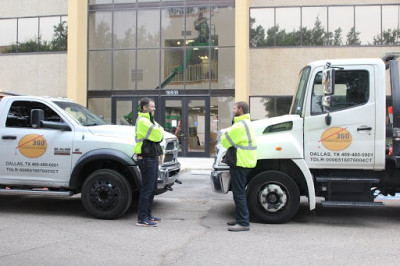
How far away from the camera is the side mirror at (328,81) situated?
620 cm

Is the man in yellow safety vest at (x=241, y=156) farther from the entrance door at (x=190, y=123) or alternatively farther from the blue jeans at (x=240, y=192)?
the entrance door at (x=190, y=123)

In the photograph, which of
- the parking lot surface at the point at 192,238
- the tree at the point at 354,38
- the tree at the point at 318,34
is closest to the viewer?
the parking lot surface at the point at 192,238

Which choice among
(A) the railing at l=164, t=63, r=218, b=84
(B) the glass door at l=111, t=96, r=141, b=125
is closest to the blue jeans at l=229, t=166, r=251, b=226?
(A) the railing at l=164, t=63, r=218, b=84

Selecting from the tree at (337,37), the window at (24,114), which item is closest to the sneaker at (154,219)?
the window at (24,114)

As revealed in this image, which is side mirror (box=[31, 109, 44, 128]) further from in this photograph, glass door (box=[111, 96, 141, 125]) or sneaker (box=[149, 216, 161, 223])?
glass door (box=[111, 96, 141, 125])

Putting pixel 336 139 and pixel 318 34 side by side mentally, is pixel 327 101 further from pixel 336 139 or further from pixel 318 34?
pixel 318 34

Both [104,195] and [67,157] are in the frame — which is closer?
[104,195]

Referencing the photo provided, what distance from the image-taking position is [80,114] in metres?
7.71

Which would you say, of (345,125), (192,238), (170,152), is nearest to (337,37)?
Result: (345,125)

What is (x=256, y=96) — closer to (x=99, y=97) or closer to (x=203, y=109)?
(x=203, y=109)

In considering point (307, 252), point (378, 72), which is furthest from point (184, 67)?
point (307, 252)

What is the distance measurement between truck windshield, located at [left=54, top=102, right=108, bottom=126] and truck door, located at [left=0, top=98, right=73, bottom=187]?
10.4 inches

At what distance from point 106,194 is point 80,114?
1716 mm

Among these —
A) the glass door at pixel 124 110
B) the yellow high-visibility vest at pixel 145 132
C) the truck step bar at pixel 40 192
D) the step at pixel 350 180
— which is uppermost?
the glass door at pixel 124 110
